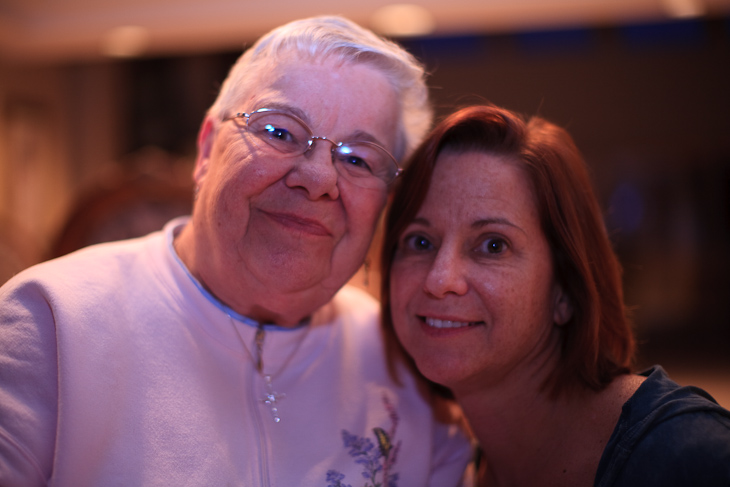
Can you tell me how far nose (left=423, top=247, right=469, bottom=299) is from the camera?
51.5 inches

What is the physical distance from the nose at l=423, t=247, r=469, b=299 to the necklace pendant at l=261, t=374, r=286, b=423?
0.45 metres

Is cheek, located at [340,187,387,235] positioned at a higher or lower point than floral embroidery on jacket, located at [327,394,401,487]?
higher

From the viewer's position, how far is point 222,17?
15.6ft

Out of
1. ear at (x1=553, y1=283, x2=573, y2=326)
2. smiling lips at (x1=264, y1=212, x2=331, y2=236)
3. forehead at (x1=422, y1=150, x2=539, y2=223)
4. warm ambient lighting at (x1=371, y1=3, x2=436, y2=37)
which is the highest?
warm ambient lighting at (x1=371, y1=3, x2=436, y2=37)

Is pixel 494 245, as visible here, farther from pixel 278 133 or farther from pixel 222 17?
pixel 222 17

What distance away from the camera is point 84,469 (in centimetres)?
115

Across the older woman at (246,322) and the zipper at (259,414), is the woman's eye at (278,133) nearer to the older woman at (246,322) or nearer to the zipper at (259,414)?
the older woman at (246,322)

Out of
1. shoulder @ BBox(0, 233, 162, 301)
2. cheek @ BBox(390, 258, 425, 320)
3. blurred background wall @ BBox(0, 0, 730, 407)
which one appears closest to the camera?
shoulder @ BBox(0, 233, 162, 301)

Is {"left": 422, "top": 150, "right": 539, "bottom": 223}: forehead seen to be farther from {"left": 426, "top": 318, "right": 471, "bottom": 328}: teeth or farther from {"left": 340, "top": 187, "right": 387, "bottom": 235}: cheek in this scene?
{"left": 426, "top": 318, "right": 471, "bottom": 328}: teeth

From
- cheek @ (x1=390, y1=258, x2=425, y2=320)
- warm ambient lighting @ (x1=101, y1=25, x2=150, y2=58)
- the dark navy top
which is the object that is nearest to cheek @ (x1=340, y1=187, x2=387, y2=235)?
cheek @ (x1=390, y1=258, x2=425, y2=320)

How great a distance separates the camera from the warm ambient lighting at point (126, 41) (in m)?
5.04

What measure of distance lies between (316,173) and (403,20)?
387 centimetres

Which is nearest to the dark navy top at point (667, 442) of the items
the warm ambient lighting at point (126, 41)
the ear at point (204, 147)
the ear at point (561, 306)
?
the ear at point (561, 306)

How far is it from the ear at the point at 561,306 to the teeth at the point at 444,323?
0.86 ft
